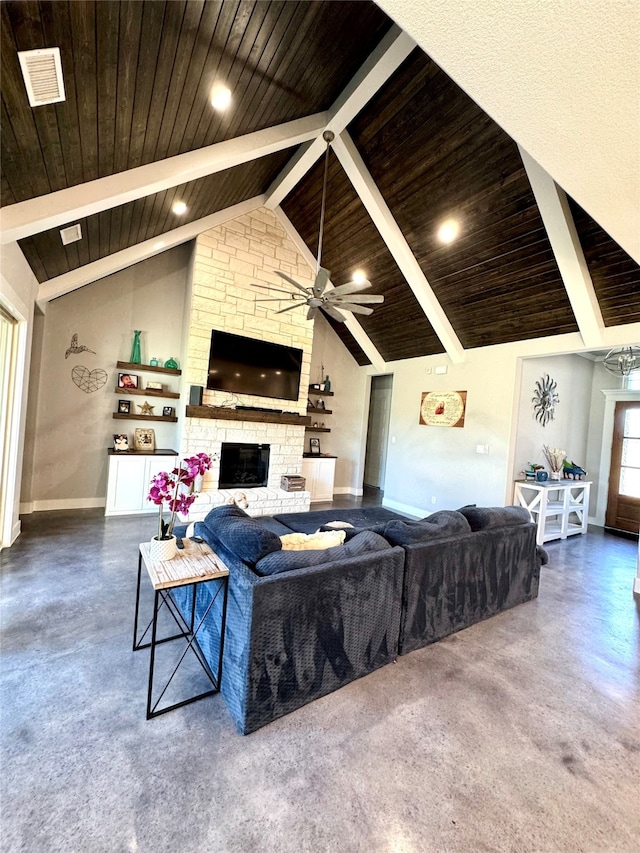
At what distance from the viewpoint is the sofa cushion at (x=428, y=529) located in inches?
90.7

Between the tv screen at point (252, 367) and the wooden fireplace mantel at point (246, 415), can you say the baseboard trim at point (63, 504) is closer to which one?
the wooden fireplace mantel at point (246, 415)

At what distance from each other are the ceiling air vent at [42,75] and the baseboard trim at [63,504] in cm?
462

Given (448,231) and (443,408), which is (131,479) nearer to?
(443,408)

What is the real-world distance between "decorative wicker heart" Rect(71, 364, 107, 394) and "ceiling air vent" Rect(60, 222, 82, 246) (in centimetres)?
205

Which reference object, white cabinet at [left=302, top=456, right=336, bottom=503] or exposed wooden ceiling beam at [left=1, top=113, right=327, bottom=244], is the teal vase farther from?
white cabinet at [left=302, top=456, right=336, bottom=503]

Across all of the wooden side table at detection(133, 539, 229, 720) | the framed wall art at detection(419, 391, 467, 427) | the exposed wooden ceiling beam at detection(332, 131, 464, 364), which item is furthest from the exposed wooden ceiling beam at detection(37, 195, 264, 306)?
the framed wall art at detection(419, 391, 467, 427)

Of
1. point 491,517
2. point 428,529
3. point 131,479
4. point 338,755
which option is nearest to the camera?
point 338,755

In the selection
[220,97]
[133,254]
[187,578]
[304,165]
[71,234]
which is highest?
[304,165]

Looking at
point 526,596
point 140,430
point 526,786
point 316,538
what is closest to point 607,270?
point 526,596

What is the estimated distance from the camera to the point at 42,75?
1750mm

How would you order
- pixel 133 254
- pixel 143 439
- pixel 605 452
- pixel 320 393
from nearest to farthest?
pixel 133 254 < pixel 143 439 < pixel 605 452 < pixel 320 393

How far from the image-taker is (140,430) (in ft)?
17.6

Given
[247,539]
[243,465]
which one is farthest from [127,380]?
[247,539]

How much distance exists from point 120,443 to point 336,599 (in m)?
4.40
